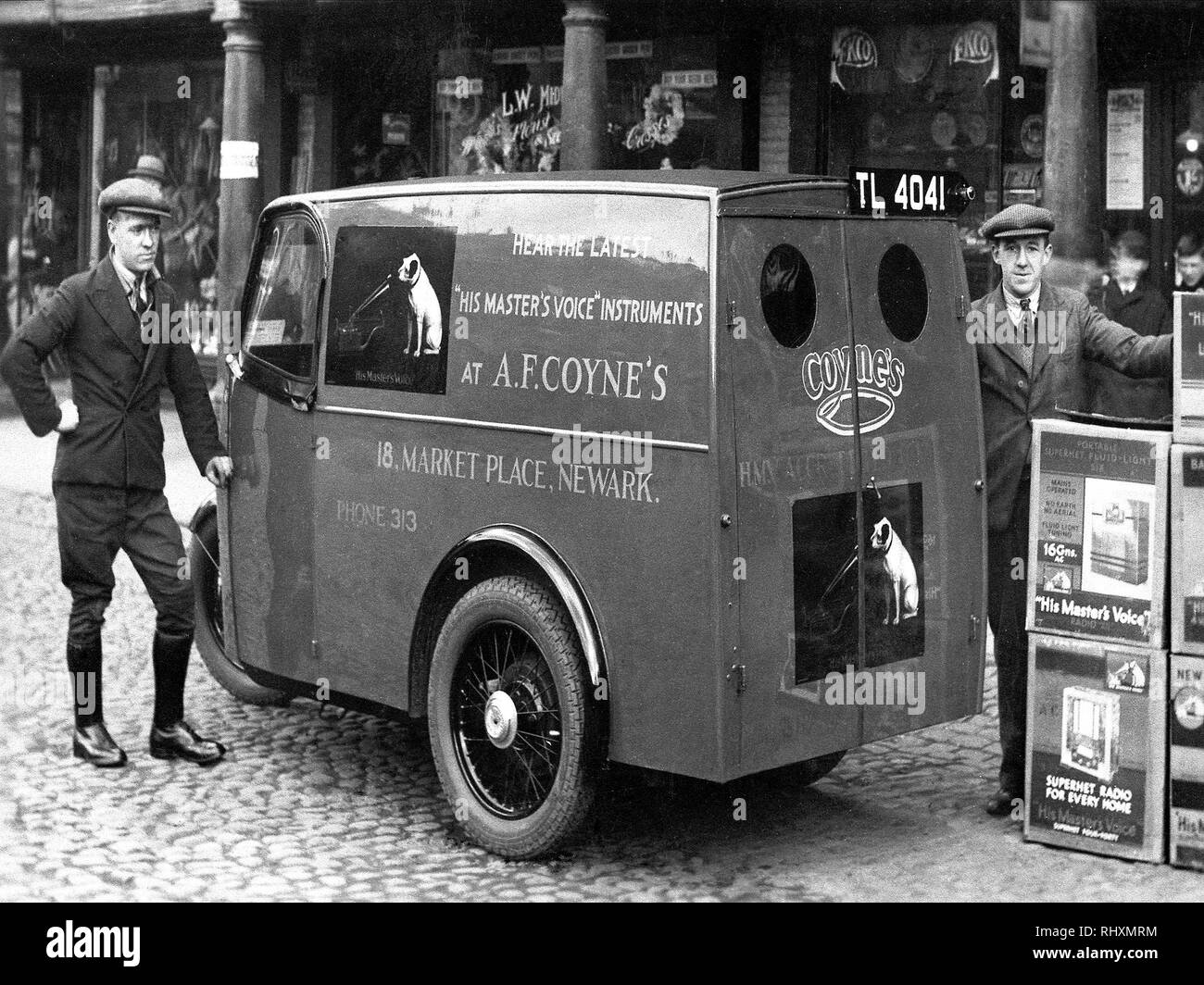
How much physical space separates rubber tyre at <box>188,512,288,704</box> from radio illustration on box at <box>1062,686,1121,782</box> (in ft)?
11.2

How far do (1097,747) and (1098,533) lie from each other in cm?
66

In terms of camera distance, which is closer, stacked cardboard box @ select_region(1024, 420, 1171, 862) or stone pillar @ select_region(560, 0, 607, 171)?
stacked cardboard box @ select_region(1024, 420, 1171, 862)

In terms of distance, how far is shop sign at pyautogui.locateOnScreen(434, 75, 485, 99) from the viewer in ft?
49.9

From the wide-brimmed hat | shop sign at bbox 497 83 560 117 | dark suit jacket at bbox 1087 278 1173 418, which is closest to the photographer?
dark suit jacket at bbox 1087 278 1173 418

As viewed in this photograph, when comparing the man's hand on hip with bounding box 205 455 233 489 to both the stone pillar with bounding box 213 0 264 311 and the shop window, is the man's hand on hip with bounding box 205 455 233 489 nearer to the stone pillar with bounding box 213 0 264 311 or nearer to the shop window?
the shop window

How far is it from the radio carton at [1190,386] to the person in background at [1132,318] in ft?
13.0

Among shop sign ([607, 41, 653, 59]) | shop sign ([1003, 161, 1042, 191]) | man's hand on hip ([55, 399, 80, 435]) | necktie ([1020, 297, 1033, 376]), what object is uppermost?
shop sign ([607, 41, 653, 59])

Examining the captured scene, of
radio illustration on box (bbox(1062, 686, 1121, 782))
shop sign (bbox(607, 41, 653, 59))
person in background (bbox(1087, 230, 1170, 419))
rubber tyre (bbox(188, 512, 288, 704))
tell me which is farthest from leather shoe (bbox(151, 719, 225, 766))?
shop sign (bbox(607, 41, 653, 59))

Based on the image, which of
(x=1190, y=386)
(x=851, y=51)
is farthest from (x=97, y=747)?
(x=851, y=51)

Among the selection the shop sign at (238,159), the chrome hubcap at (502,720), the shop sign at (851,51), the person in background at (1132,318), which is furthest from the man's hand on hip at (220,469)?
the shop sign at (238,159)

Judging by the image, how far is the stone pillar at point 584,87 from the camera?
12.3m

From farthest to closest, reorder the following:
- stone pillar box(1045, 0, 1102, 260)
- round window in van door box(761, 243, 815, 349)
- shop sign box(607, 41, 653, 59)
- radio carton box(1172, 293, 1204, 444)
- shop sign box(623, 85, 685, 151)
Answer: shop sign box(607, 41, 653, 59) < shop sign box(623, 85, 685, 151) < stone pillar box(1045, 0, 1102, 260) < radio carton box(1172, 293, 1204, 444) < round window in van door box(761, 243, 815, 349)

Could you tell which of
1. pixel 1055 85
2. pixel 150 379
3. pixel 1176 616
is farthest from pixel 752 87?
pixel 1176 616

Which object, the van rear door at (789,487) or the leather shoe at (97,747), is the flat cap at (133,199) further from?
the van rear door at (789,487)
